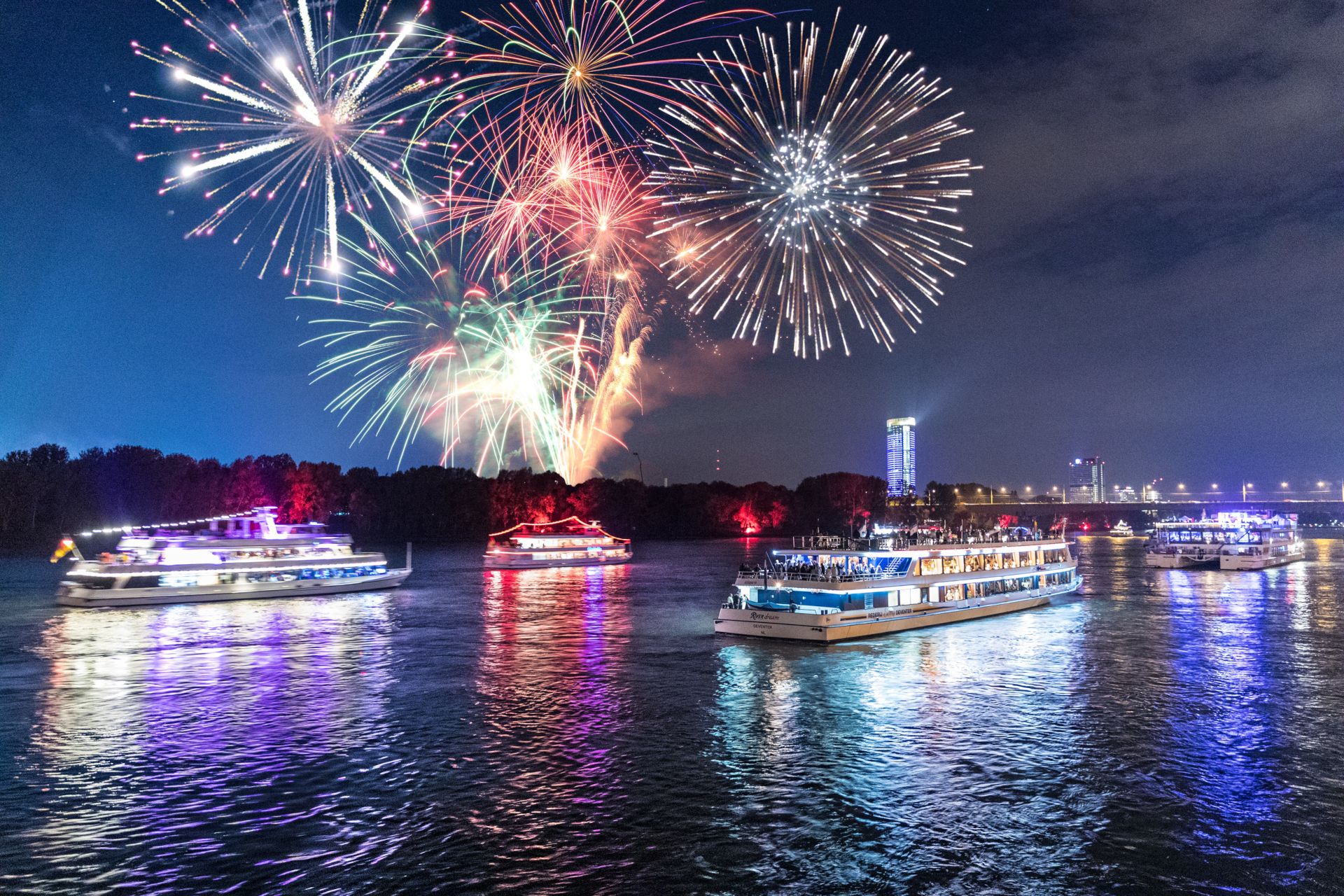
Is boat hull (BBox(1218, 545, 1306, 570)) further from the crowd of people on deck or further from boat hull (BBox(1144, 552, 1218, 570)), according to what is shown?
the crowd of people on deck

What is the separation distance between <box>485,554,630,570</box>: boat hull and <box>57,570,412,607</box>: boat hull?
1099 inches

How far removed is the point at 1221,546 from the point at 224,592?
5303 inches

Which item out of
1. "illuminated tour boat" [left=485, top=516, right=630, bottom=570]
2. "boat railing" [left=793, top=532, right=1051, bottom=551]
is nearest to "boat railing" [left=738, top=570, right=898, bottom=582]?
"boat railing" [left=793, top=532, right=1051, bottom=551]

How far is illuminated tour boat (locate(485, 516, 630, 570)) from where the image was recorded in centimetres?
12388

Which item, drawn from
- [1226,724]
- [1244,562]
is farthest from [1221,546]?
[1226,724]

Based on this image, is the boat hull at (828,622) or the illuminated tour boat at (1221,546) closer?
the boat hull at (828,622)

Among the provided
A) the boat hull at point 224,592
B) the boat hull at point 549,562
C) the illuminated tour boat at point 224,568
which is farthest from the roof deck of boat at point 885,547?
the boat hull at point 549,562

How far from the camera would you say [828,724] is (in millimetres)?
33688

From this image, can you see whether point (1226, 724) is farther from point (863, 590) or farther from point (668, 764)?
Result: point (863, 590)

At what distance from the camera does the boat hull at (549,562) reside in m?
123

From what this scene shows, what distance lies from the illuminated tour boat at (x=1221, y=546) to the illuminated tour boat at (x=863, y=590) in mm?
82251

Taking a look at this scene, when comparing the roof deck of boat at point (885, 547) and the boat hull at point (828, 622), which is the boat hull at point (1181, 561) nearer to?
the roof deck of boat at point (885, 547)

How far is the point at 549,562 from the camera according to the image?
12788 centimetres

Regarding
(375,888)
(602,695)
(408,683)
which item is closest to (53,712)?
(408,683)
